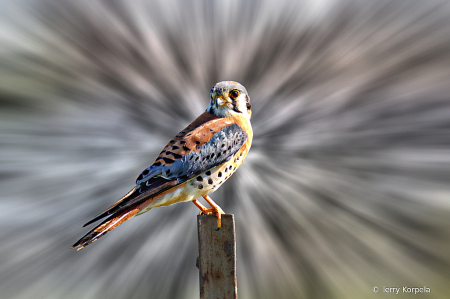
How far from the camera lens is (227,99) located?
5477 mm

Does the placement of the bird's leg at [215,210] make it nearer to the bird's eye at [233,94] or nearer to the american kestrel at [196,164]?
the american kestrel at [196,164]

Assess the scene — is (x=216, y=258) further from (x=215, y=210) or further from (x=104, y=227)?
(x=104, y=227)

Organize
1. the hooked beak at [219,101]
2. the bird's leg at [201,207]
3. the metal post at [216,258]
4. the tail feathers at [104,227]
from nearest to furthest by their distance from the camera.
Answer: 1. the tail feathers at [104,227]
2. the metal post at [216,258]
3. the bird's leg at [201,207]
4. the hooked beak at [219,101]

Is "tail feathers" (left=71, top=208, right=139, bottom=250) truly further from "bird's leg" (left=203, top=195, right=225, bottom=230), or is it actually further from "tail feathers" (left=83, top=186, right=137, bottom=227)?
"bird's leg" (left=203, top=195, right=225, bottom=230)

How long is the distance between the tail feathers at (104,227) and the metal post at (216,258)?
103cm

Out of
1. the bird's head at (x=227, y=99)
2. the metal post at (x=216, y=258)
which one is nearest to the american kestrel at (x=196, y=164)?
the bird's head at (x=227, y=99)

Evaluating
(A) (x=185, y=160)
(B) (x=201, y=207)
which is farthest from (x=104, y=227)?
(B) (x=201, y=207)

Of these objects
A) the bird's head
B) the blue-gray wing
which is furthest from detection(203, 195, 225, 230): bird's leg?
the bird's head

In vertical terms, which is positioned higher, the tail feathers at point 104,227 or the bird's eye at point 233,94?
the bird's eye at point 233,94

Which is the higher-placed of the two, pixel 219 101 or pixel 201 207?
pixel 219 101

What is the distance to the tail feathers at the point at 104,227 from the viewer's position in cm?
381

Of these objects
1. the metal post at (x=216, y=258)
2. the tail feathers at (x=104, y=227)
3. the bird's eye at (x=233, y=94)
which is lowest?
the metal post at (x=216, y=258)

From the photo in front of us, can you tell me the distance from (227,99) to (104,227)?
113 inches

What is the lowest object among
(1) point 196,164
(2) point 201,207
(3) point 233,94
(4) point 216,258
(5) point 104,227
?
(4) point 216,258
